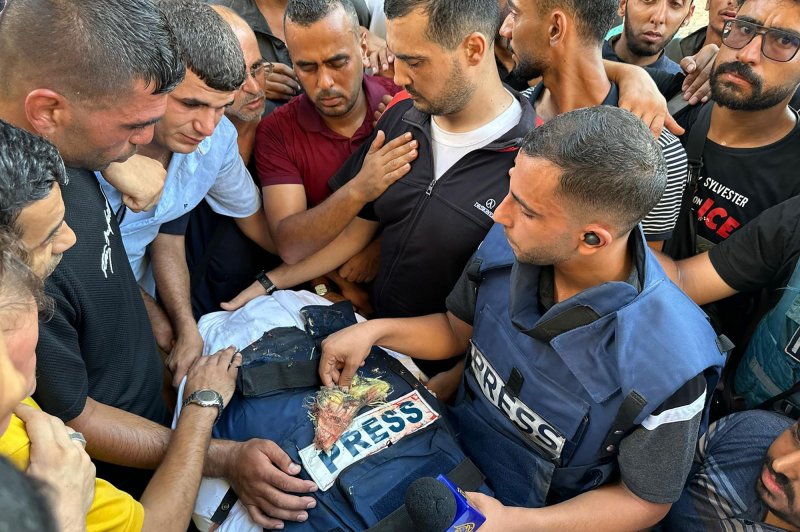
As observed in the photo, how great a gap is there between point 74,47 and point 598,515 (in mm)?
2226

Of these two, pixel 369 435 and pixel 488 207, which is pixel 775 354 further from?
pixel 369 435

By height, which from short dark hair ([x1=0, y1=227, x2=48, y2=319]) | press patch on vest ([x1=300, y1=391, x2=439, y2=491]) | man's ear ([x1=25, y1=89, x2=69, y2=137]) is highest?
man's ear ([x1=25, y1=89, x2=69, y2=137])

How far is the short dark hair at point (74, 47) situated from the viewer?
71.1 inches

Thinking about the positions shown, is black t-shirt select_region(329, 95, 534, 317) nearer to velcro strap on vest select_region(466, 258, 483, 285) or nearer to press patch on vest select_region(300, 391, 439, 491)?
velcro strap on vest select_region(466, 258, 483, 285)

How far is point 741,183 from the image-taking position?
2.71 metres

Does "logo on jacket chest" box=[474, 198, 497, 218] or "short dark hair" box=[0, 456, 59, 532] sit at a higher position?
"short dark hair" box=[0, 456, 59, 532]

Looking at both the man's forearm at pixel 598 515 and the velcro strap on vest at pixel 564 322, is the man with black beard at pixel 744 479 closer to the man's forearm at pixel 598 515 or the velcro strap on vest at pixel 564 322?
the man's forearm at pixel 598 515

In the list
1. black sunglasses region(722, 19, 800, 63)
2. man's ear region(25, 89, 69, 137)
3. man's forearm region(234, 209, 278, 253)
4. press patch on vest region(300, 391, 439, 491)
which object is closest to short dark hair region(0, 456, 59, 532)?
press patch on vest region(300, 391, 439, 491)

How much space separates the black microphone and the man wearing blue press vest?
250mm

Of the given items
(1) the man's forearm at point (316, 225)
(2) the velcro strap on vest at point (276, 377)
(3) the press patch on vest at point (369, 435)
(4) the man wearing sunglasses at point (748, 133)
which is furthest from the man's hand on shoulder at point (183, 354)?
(4) the man wearing sunglasses at point (748, 133)

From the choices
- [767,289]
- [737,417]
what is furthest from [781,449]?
[767,289]

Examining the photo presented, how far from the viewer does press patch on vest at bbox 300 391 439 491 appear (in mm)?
1932

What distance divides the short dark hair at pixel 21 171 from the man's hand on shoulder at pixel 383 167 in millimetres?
1313

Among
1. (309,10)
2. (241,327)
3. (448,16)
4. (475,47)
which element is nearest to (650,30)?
(475,47)
